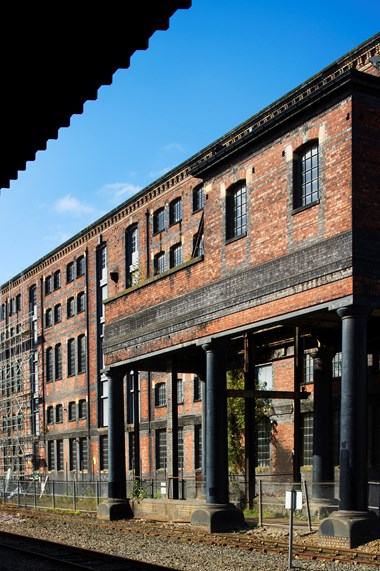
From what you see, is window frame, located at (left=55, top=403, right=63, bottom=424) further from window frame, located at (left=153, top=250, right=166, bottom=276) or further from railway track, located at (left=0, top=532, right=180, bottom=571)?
railway track, located at (left=0, top=532, right=180, bottom=571)

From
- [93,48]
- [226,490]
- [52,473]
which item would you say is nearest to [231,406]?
[226,490]

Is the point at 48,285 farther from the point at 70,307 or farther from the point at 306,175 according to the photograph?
the point at 306,175

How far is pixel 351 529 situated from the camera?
16469 millimetres

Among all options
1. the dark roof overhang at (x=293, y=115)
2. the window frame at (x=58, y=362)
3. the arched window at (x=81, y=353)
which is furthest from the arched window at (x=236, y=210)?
the window frame at (x=58, y=362)

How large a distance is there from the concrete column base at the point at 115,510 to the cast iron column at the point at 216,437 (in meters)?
5.77

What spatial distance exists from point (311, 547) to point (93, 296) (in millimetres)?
29721

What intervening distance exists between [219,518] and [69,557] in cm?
451

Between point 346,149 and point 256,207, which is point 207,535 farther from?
point 346,149

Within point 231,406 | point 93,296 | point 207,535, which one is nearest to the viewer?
point 207,535

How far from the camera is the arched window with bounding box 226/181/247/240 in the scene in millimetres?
21906

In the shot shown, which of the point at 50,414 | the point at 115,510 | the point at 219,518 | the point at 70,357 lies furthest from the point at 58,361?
the point at 219,518

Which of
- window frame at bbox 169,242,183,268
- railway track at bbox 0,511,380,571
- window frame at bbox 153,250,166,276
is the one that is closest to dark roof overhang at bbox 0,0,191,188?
railway track at bbox 0,511,380,571

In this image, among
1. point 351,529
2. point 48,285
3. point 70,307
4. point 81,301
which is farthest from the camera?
point 48,285

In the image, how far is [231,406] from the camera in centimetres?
3138
